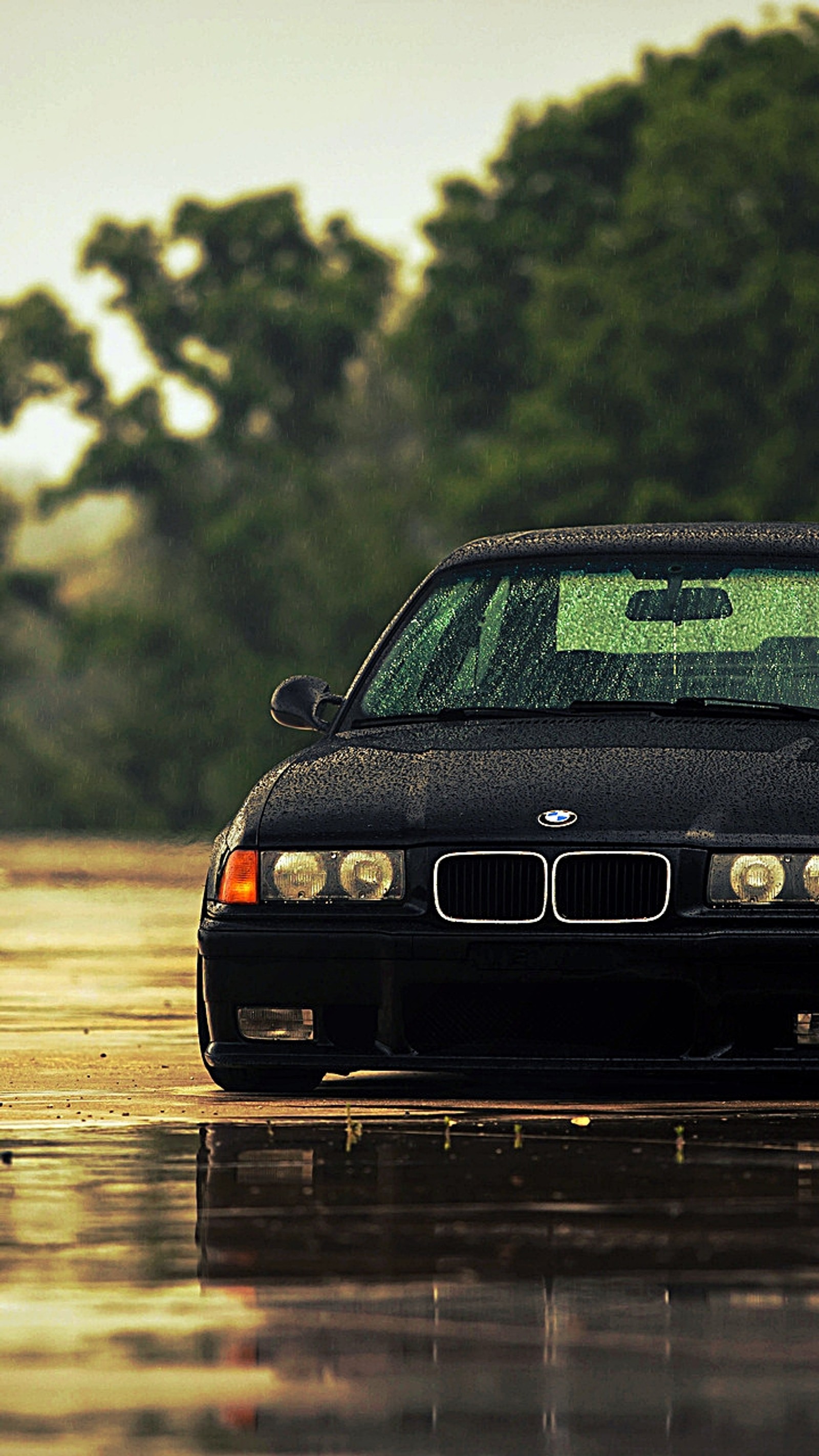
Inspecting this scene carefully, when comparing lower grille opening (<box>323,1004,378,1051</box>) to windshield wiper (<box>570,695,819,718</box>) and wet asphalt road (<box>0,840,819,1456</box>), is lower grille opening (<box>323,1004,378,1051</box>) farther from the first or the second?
windshield wiper (<box>570,695,819,718</box>)

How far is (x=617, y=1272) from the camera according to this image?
26.3ft

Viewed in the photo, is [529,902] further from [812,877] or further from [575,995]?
[812,877]

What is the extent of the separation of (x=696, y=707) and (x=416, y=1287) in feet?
12.2

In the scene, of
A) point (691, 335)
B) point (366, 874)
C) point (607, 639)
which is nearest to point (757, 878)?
point (366, 874)

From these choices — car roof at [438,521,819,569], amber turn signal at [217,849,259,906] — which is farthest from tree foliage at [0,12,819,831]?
amber turn signal at [217,849,259,906]

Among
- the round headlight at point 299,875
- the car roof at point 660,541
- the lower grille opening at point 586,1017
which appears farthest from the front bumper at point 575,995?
the car roof at point 660,541

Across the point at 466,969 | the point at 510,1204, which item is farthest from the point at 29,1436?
the point at 466,969

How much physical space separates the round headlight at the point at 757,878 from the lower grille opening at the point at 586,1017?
29 cm

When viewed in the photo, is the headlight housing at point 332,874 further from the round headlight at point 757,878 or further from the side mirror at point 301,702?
the side mirror at point 301,702

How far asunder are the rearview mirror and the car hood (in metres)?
0.77

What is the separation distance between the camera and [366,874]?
34.2ft

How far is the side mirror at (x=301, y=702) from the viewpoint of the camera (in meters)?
12.1

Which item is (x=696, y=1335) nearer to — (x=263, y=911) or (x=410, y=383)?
(x=263, y=911)

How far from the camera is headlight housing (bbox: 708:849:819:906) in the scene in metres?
10.2
